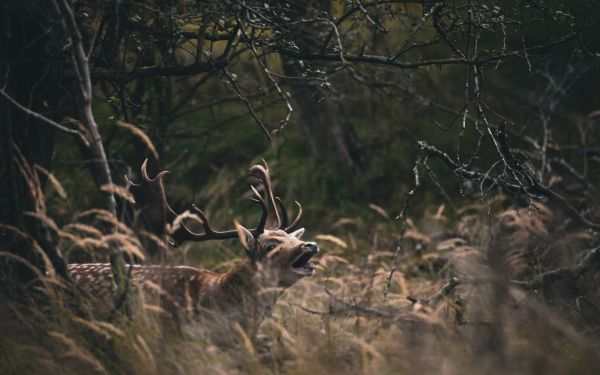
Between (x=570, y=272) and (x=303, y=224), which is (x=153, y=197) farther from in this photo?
(x=303, y=224)

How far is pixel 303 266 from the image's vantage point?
5402 mm

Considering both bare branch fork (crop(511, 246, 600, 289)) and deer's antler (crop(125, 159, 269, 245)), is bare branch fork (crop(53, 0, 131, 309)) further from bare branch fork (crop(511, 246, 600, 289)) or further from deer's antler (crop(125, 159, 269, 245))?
bare branch fork (crop(511, 246, 600, 289))

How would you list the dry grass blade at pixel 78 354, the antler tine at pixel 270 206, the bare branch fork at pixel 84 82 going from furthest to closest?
1. the antler tine at pixel 270 206
2. the bare branch fork at pixel 84 82
3. the dry grass blade at pixel 78 354

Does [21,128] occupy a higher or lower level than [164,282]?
higher

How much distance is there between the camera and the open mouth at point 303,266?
5266mm

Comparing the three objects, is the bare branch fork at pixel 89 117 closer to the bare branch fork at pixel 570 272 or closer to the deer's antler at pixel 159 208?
the deer's antler at pixel 159 208

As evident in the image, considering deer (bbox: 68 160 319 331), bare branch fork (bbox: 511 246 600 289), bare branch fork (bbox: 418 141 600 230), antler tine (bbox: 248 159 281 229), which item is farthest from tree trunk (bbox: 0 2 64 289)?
bare branch fork (bbox: 511 246 600 289)

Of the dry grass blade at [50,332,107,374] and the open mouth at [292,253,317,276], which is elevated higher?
the dry grass blade at [50,332,107,374]

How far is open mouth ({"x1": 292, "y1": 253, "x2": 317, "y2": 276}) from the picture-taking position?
527cm

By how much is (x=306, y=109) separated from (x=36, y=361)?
249 inches

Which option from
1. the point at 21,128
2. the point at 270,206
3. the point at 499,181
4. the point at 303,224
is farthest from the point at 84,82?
the point at 303,224

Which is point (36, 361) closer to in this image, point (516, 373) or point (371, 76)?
point (516, 373)

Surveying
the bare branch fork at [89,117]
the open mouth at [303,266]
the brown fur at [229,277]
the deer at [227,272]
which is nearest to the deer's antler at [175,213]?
the deer at [227,272]

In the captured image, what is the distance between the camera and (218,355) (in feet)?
12.7
